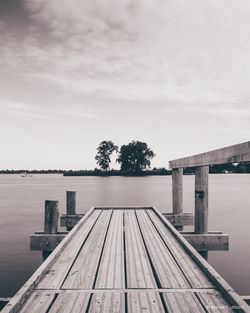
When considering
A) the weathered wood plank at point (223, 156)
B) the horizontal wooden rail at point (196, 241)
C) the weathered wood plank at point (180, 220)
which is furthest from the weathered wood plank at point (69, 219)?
the weathered wood plank at point (223, 156)

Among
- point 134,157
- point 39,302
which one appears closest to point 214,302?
point 39,302

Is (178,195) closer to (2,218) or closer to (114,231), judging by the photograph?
(114,231)

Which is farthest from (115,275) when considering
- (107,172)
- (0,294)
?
(107,172)

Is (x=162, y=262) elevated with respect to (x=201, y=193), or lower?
lower

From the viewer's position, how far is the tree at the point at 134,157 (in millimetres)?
114562

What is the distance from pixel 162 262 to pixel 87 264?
1172 mm

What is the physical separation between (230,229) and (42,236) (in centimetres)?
1345

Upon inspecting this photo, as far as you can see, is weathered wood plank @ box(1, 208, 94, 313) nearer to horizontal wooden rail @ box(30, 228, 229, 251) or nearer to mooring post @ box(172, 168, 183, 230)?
horizontal wooden rail @ box(30, 228, 229, 251)

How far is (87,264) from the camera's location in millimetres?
4637

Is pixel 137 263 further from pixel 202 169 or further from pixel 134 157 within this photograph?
pixel 134 157

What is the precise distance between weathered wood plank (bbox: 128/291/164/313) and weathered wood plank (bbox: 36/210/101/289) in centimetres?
97

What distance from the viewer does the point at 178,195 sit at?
32.7 ft

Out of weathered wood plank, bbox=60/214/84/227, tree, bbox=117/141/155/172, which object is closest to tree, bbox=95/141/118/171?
tree, bbox=117/141/155/172

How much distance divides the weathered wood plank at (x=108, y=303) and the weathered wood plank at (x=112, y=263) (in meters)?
0.22
